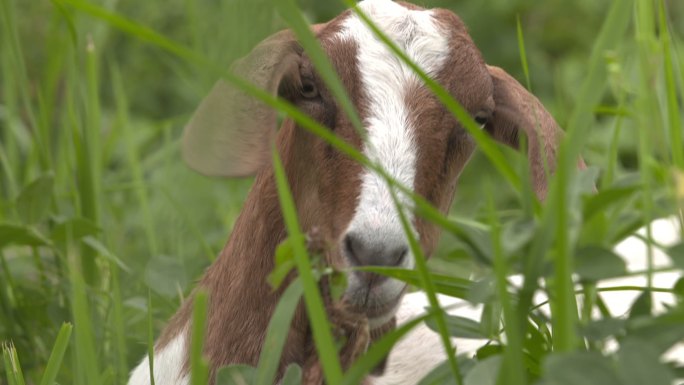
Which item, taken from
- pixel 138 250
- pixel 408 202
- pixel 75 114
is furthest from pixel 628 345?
pixel 138 250

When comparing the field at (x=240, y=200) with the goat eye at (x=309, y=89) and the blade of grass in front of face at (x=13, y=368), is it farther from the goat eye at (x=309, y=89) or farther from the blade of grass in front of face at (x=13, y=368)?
the goat eye at (x=309, y=89)

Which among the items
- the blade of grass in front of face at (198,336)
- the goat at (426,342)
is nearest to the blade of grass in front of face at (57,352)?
the blade of grass in front of face at (198,336)

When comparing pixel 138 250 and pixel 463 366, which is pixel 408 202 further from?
pixel 138 250

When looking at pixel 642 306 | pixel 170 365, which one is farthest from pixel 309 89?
pixel 642 306

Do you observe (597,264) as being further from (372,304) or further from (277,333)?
(372,304)

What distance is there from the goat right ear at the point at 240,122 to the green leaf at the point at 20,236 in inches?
19.2

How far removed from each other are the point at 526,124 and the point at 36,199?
0.97 metres

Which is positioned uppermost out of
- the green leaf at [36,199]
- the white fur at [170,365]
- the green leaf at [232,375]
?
the green leaf at [232,375]

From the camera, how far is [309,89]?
2.10 meters

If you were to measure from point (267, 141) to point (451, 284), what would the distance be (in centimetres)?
59

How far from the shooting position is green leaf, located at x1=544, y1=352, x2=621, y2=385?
47.9 inches

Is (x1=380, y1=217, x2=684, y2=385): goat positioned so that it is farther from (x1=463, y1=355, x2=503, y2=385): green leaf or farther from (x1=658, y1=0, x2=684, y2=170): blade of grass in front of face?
(x1=463, y1=355, x2=503, y2=385): green leaf

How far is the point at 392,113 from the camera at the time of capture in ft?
6.52

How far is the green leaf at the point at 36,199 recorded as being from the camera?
249 cm
